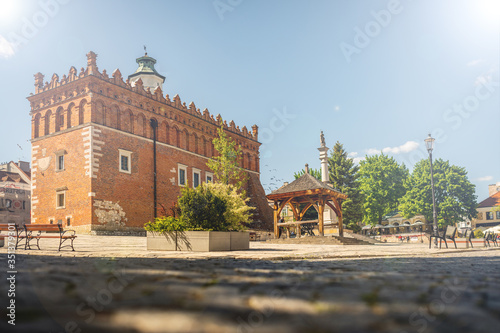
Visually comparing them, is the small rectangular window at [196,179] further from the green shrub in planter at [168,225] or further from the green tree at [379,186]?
the green shrub in planter at [168,225]

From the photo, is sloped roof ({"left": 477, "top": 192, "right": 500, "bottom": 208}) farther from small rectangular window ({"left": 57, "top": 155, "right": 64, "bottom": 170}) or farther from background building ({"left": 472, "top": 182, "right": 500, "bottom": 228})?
small rectangular window ({"left": 57, "top": 155, "right": 64, "bottom": 170})

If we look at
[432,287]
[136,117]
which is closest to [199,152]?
[136,117]

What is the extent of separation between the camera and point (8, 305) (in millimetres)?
2445

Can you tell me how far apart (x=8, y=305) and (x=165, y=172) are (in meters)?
33.2

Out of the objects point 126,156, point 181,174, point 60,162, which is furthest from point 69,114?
point 181,174

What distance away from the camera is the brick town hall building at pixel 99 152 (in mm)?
28500

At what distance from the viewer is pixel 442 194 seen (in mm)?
54906

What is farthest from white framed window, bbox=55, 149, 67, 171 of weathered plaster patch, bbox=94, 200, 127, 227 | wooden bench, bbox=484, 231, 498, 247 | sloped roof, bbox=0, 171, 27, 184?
wooden bench, bbox=484, 231, 498, 247

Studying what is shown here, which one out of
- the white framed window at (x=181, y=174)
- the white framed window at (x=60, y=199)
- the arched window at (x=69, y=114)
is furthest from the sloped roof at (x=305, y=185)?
the arched window at (x=69, y=114)

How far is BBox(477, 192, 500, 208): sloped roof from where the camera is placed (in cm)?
6731

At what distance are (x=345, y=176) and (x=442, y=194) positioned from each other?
14.5 m

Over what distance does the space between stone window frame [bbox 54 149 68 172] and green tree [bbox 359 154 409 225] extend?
36.5m

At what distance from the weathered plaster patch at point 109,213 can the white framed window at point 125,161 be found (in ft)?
9.34

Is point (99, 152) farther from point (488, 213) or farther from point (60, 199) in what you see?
point (488, 213)
